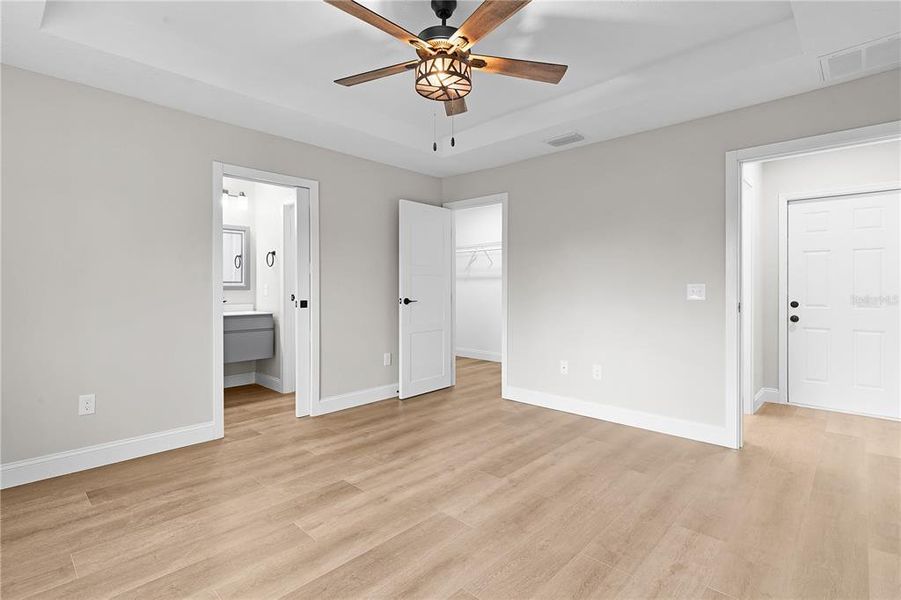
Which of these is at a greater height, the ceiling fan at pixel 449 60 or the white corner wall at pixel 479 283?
the ceiling fan at pixel 449 60

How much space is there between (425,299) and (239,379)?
Answer: 2.49m

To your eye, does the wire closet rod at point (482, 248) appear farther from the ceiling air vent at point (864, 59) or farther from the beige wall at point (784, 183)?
the ceiling air vent at point (864, 59)

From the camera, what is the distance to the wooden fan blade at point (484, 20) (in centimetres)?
188

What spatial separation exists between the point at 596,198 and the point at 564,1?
1.93 metres

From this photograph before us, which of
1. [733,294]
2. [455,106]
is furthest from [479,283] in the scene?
[455,106]

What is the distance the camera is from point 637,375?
3766 mm

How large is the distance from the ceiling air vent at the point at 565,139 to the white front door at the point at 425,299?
5.06 feet

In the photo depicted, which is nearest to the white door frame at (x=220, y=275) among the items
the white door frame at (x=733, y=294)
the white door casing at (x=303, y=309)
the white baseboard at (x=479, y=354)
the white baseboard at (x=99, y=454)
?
the white door casing at (x=303, y=309)

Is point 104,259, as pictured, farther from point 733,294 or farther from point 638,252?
point 733,294

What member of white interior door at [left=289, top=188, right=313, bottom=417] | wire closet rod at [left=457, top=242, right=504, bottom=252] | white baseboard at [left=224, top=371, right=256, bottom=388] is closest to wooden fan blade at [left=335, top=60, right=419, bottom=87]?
white interior door at [left=289, top=188, right=313, bottom=417]

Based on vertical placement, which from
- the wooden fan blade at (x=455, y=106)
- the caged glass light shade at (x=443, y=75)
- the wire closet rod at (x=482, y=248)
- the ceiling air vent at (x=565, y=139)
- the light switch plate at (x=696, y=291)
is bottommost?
the light switch plate at (x=696, y=291)

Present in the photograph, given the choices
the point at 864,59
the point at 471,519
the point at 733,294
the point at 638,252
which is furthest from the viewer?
the point at 638,252

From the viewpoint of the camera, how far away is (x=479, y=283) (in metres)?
7.51

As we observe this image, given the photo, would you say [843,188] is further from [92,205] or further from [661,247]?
[92,205]
